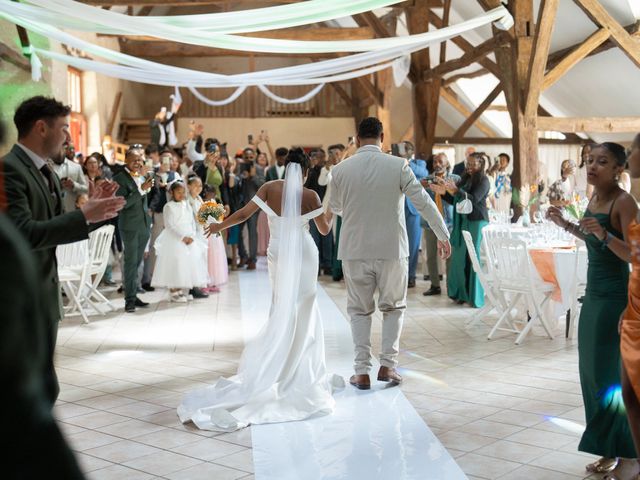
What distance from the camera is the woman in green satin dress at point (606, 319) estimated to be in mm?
3357

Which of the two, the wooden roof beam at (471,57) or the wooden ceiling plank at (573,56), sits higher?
the wooden roof beam at (471,57)

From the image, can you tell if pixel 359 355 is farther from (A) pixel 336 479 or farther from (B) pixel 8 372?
(B) pixel 8 372

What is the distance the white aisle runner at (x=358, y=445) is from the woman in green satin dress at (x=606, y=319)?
0.64m

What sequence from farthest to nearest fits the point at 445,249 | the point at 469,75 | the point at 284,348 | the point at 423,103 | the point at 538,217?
the point at 469,75 < the point at 423,103 < the point at 538,217 < the point at 445,249 < the point at 284,348

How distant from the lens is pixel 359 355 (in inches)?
198

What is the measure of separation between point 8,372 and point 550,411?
161 inches

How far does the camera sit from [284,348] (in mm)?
4664

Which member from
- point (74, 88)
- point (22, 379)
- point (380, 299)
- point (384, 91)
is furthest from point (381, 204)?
point (74, 88)

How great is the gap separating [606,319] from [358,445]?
1.33 metres

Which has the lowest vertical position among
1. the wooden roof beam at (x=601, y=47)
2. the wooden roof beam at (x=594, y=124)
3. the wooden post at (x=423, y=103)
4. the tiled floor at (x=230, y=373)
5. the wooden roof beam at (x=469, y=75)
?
the tiled floor at (x=230, y=373)

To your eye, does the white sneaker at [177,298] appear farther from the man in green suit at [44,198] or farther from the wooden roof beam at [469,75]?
the wooden roof beam at [469,75]

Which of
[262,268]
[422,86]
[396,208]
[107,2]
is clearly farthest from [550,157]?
[396,208]

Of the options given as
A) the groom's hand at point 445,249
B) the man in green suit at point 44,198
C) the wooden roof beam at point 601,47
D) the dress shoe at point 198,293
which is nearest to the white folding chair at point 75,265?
the dress shoe at point 198,293

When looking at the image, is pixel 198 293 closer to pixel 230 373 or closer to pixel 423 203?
pixel 230 373
